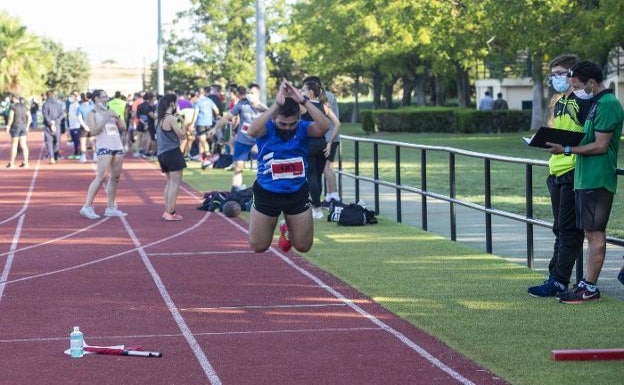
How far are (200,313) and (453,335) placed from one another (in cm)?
233

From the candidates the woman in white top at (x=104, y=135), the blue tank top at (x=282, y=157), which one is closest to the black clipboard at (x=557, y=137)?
the blue tank top at (x=282, y=157)

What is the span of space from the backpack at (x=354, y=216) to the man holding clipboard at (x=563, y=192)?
6284 mm

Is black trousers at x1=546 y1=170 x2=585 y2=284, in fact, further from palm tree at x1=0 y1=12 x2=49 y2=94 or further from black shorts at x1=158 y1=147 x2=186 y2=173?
palm tree at x1=0 y1=12 x2=49 y2=94

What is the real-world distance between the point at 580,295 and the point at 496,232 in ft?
19.1

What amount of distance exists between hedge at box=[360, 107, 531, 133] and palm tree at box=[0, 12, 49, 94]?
3770cm

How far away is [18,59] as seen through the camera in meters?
94.0

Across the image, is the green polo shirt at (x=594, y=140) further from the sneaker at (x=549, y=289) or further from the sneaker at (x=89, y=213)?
the sneaker at (x=89, y=213)

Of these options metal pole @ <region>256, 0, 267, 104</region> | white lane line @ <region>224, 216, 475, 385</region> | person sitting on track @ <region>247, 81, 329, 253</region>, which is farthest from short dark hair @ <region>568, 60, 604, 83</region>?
metal pole @ <region>256, 0, 267, 104</region>

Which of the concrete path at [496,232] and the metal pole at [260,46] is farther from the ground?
the metal pole at [260,46]

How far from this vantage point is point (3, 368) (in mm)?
8414

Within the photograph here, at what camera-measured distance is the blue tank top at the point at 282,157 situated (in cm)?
1095

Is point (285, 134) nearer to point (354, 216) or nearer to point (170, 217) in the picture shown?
point (354, 216)

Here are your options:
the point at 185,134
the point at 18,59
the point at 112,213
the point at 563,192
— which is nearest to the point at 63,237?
the point at 185,134

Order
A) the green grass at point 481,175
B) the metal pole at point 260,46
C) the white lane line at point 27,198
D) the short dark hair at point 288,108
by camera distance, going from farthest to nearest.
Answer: the metal pole at point 260,46, the white lane line at point 27,198, the green grass at point 481,175, the short dark hair at point 288,108
